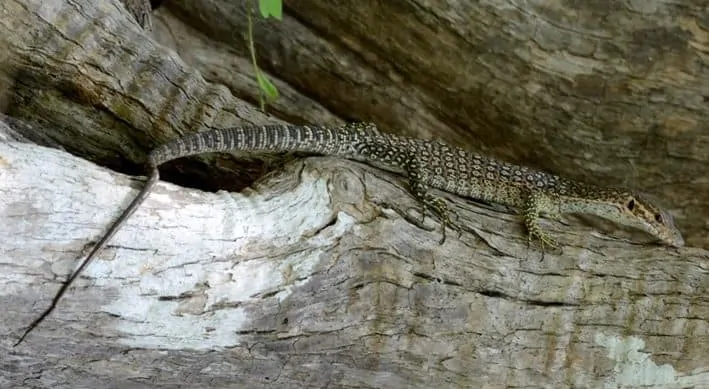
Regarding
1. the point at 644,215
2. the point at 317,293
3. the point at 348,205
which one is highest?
the point at 644,215

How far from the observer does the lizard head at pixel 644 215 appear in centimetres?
353

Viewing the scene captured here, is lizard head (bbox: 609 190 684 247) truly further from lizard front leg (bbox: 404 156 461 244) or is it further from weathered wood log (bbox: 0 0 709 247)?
lizard front leg (bbox: 404 156 461 244)

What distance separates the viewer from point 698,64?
377cm

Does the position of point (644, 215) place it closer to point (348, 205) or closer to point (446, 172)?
point (446, 172)

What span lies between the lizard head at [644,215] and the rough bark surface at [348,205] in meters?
0.31

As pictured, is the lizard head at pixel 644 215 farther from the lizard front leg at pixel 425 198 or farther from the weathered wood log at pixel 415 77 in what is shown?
the lizard front leg at pixel 425 198

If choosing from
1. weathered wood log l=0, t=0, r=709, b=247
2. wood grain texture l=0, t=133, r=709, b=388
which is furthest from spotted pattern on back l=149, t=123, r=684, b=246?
weathered wood log l=0, t=0, r=709, b=247

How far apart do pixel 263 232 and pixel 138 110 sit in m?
0.91

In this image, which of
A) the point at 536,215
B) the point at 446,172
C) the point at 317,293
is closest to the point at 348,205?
the point at 317,293

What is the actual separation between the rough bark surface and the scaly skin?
0.17m

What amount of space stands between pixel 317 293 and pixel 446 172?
45.0 inches

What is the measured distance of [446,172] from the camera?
3.51m

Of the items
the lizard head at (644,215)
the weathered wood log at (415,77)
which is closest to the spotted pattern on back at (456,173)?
the lizard head at (644,215)

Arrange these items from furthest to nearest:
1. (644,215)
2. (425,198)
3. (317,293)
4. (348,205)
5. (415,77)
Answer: (415,77)
(644,215)
(425,198)
(348,205)
(317,293)
